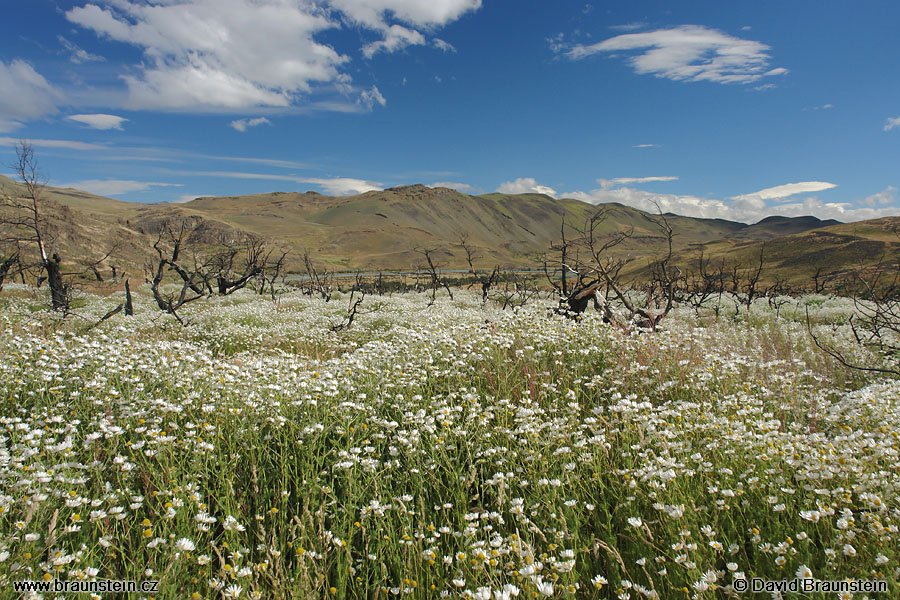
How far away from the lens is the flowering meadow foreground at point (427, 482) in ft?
8.82

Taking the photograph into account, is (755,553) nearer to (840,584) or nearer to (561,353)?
(840,584)

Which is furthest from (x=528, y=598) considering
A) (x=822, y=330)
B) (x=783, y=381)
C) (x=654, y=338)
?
(x=822, y=330)

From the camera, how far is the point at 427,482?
12.5 feet

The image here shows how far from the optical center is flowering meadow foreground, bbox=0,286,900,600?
8.82ft

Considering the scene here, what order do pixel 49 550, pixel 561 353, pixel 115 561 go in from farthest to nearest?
1. pixel 561 353
2. pixel 115 561
3. pixel 49 550

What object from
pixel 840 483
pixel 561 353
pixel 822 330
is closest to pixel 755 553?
pixel 840 483

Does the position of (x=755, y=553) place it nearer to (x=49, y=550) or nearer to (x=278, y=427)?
(x=278, y=427)

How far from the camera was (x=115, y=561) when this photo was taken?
9.62ft

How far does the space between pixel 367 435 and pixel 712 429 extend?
3.15 meters

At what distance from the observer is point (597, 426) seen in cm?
450

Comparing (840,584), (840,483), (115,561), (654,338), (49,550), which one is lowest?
(115,561)

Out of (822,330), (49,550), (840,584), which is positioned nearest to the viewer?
(840,584)

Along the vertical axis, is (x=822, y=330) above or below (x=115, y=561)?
above

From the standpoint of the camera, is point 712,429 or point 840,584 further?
point 712,429
